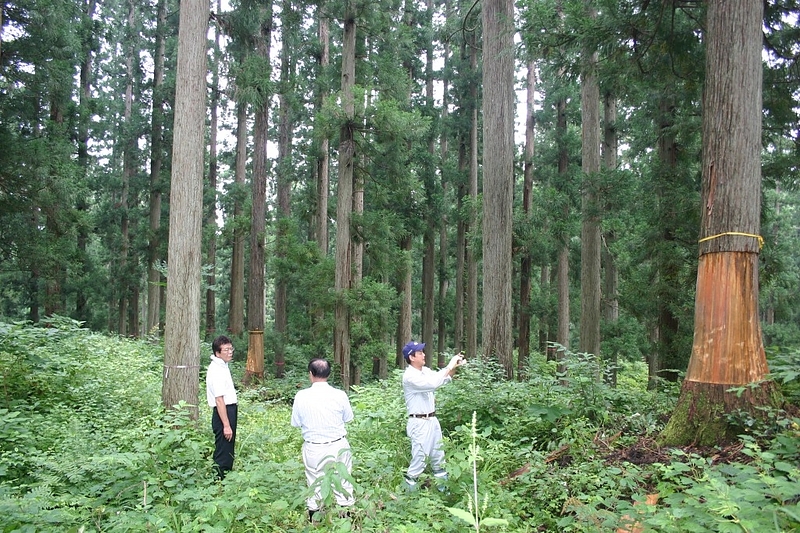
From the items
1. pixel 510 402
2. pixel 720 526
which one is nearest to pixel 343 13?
pixel 510 402

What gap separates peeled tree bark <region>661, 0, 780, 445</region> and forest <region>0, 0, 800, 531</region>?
0.08 feet

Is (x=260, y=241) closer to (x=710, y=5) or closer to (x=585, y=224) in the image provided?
(x=585, y=224)

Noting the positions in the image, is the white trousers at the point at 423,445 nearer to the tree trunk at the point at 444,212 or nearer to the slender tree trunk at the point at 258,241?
the slender tree trunk at the point at 258,241

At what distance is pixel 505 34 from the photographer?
9219 mm

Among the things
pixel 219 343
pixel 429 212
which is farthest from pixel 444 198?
pixel 219 343

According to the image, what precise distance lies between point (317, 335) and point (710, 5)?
41.0 feet

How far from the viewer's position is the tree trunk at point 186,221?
7277 mm

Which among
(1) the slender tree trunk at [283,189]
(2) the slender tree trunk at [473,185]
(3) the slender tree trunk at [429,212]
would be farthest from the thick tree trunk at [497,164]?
(3) the slender tree trunk at [429,212]

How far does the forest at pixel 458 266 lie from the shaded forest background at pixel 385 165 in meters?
0.09

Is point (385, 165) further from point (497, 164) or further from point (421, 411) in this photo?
point (421, 411)

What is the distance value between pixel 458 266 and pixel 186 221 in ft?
57.5

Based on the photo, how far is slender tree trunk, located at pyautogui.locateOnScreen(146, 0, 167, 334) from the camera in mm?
21375

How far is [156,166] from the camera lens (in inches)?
869

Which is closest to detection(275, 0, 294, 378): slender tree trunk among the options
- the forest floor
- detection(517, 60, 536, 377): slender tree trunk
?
detection(517, 60, 536, 377): slender tree trunk
